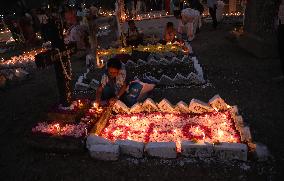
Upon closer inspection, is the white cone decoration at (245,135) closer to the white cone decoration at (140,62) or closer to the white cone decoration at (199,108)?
the white cone decoration at (199,108)

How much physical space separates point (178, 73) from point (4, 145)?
476cm

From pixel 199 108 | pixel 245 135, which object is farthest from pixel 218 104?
pixel 245 135

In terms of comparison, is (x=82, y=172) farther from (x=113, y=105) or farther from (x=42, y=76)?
(x=42, y=76)

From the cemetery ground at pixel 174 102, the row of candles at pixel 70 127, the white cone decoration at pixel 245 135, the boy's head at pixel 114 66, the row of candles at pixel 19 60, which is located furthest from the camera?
the row of candles at pixel 19 60

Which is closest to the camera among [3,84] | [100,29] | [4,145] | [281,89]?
[4,145]

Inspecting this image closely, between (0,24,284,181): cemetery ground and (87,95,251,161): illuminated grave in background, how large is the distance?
197mm

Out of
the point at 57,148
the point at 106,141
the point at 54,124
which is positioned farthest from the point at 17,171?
the point at 106,141

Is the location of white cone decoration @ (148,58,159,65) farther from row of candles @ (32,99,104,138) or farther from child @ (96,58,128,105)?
row of candles @ (32,99,104,138)

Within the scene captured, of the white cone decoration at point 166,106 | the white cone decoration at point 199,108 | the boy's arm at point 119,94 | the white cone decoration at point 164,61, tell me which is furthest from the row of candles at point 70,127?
the white cone decoration at point 164,61

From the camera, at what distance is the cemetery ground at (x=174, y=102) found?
17.1 feet

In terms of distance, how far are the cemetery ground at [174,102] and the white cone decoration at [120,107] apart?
1.33m

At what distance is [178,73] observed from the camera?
29.6ft

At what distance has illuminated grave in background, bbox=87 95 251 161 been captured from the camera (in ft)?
17.8

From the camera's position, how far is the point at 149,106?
6.99 m
